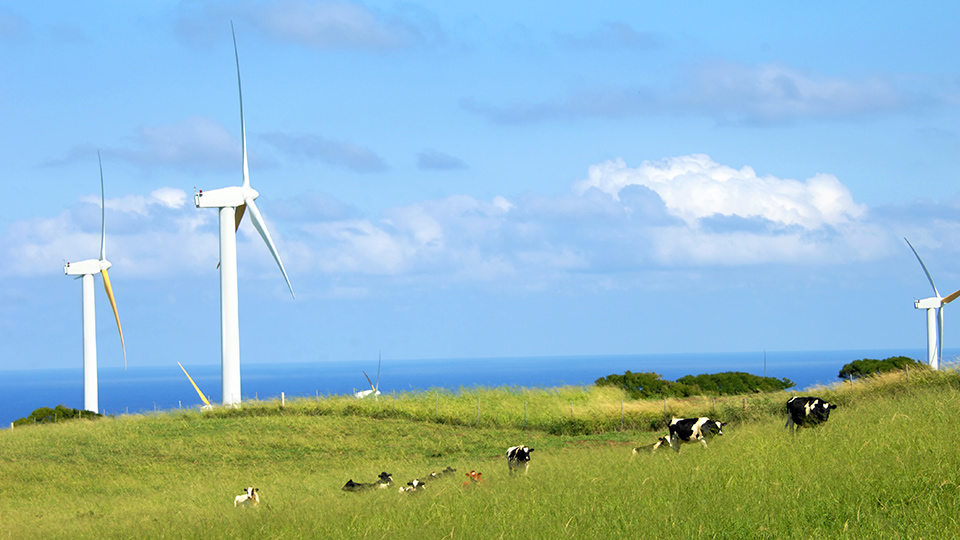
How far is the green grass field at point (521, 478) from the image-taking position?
902 centimetres

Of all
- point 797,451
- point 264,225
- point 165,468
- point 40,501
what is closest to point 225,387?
point 264,225

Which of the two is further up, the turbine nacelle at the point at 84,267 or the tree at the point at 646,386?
the turbine nacelle at the point at 84,267

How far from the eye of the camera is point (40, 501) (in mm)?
20734

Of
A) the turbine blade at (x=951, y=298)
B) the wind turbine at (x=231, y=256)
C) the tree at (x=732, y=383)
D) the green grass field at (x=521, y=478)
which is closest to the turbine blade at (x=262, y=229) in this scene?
the wind turbine at (x=231, y=256)

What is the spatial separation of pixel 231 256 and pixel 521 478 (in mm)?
32658

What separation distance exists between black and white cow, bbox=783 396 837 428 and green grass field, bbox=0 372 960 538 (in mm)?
331

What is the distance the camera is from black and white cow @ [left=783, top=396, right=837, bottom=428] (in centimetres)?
1503

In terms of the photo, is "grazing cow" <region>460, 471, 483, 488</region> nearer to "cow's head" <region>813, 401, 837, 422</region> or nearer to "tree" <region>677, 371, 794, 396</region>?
"cow's head" <region>813, 401, 837, 422</region>

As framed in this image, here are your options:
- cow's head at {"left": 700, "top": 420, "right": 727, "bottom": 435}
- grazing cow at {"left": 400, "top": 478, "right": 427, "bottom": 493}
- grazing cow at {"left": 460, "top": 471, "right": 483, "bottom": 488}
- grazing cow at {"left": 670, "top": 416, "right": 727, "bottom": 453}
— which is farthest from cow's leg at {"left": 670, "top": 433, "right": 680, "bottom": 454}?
grazing cow at {"left": 400, "top": 478, "right": 427, "bottom": 493}

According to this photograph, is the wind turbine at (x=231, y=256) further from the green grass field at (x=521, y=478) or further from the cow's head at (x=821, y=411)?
the cow's head at (x=821, y=411)

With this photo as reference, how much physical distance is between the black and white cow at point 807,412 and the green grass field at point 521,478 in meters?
0.33

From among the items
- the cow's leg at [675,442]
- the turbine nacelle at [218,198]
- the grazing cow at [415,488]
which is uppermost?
the turbine nacelle at [218,198]

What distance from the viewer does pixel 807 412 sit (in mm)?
15078

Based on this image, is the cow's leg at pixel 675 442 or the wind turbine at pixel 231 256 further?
the wind turbine at pixel 231 256
